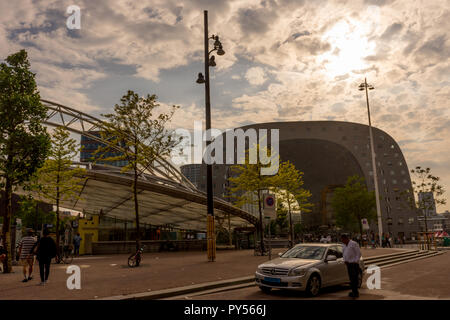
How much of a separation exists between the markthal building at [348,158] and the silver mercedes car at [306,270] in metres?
87.2

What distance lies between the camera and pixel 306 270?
31.0 ft

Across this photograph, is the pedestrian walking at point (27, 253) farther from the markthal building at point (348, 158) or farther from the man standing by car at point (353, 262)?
the markthal building at point (348, 158)

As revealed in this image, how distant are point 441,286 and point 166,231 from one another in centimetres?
4531

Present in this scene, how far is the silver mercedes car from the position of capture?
9.35 meters

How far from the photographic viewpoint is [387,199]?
317ft

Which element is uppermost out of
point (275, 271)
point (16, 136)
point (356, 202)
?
point (16, 136)

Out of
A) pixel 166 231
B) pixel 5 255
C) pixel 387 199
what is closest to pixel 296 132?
pixel 387 199

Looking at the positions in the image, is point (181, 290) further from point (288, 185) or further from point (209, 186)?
point (288, 185)

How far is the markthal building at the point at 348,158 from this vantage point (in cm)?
9600

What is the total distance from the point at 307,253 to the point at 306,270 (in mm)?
1418

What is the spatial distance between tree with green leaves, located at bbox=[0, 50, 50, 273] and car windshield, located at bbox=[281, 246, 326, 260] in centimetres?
1126

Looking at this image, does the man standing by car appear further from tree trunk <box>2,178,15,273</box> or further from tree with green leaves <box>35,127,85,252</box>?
tree with green leaves <box>35,127,85,252</box>

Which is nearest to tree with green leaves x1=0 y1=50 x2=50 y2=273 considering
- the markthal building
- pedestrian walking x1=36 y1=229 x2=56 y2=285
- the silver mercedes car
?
pedestrian walking x1=36 y1=229 x2=56 y2=285

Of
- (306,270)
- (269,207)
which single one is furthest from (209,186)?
(306,270)
